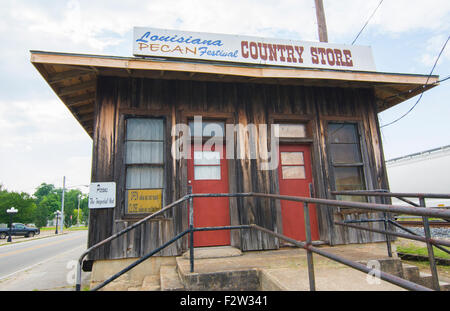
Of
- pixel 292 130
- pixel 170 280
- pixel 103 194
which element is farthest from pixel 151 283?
pixel 292 130

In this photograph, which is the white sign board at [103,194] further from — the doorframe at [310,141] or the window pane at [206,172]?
the doorframe at [310,141]

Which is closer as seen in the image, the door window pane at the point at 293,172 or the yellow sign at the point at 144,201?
the yellow sign at the point at 144,201

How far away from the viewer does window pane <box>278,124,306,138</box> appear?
5.53m

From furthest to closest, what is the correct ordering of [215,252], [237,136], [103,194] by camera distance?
[237,136] → [103,194] → [215,252]

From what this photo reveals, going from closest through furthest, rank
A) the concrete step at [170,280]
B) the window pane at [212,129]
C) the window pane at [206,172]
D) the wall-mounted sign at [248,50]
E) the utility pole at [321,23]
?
1. the concrete step at [170,280]
2. the wall-mounted sign at [248,50]
3. the window pane at [206,172]
4. the window pane at [212,129]
5. the utility pole at [321,23]

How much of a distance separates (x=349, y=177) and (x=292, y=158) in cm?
131

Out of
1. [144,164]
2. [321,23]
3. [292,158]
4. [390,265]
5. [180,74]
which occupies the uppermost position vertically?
[321,23]

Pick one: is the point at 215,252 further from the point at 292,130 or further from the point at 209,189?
the point at 292,130

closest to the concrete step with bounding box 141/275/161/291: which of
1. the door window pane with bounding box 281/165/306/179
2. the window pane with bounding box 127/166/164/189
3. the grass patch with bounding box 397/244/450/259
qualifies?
the window pane with bounding box 127/166/164/189

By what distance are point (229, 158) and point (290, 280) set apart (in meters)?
2.72

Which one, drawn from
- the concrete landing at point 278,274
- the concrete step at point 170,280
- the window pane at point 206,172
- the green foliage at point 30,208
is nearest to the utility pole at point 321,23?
the window pane at point 206,172

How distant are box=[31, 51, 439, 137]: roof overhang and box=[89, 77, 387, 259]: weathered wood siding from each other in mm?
219

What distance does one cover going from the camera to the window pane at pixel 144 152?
192 inches

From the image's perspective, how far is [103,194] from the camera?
4512mm
